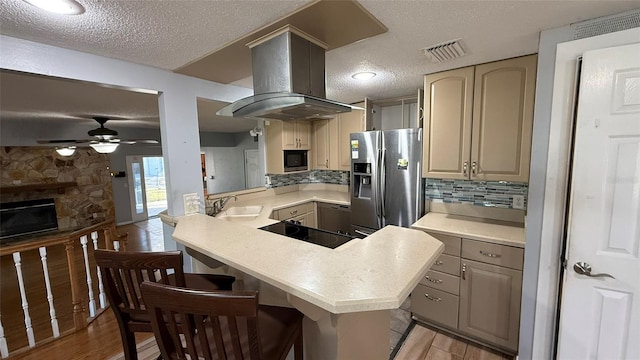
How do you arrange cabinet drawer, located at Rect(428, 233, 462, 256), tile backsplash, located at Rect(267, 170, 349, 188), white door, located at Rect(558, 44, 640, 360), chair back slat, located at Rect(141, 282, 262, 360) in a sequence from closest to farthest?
chair back slat, located at Rect(141, 282, 262, 360) < white door, located at Rect(558, 44, 640, 360) < cabinet drawer, located at Rect(428, 233, 462, 256) < tile backsplash, located at Rect(267, 170, 349, 188)

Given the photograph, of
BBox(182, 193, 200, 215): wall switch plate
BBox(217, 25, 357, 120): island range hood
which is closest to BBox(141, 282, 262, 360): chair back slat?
BBox(217, 25, 357, 120): island range hood

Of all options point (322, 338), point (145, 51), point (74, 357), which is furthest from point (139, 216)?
point (322, 338)

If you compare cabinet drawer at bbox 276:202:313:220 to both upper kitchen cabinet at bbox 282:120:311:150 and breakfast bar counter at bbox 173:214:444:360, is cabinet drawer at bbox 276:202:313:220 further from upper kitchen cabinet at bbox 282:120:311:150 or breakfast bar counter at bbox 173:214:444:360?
breakfast bar counter at bbox 173:214:444:360

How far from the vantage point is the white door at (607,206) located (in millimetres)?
1247

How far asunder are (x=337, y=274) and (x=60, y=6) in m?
1.70

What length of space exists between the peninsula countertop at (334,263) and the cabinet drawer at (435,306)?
1.03 m

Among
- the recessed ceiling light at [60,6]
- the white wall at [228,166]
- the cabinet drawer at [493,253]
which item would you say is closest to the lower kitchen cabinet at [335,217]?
the cabinet drawer at [493,253]

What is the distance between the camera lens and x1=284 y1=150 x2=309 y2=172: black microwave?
11.6ft

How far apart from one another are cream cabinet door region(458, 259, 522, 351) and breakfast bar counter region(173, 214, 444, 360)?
916 mm

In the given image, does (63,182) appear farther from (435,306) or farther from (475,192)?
(475,192)

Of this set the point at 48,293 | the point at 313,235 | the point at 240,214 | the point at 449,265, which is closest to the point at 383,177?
the point at 449,265

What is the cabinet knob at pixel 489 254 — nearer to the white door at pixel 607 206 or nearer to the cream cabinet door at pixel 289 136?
the white door at pixel 607 206

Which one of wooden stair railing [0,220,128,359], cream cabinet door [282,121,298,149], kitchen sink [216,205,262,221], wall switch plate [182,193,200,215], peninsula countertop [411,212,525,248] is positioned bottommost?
wooden stair railing [0,220,128,359]

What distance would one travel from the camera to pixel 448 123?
2.26m
